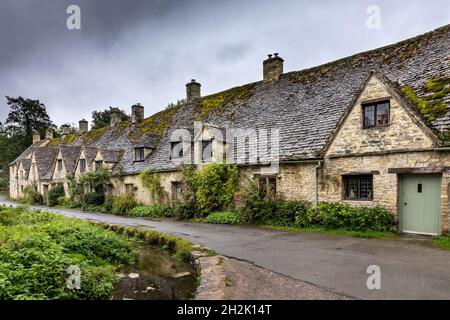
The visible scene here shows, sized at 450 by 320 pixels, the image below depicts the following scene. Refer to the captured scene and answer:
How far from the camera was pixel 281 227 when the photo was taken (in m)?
13.5

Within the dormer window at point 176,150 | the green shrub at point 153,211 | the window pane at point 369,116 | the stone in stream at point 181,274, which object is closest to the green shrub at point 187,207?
the green shrub at point 153,211

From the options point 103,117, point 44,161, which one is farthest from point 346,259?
point 103,117

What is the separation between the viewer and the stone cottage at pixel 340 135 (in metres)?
11.1

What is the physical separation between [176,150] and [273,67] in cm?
917

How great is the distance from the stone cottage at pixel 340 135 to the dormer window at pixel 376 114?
0.04 m

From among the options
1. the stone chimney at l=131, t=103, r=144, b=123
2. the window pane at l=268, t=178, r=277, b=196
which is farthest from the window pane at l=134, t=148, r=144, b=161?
the window pane at l=268, t=178, r=277, b=196

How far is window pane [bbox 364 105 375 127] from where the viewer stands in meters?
12.5

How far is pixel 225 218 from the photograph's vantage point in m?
15.6

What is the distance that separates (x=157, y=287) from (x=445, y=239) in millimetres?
9064

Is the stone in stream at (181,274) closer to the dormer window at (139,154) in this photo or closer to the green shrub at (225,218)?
the green shrub at (225,218)

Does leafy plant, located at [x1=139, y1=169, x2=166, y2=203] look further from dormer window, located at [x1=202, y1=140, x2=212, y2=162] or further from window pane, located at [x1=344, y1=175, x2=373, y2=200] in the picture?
window pane, located at [x1=344, y1=175, x2=373, y2=200]

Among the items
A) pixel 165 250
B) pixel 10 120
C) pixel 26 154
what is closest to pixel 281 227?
pixel 165 250

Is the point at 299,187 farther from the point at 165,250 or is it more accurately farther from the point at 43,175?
the point at 43,175

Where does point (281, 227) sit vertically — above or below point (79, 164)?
below
